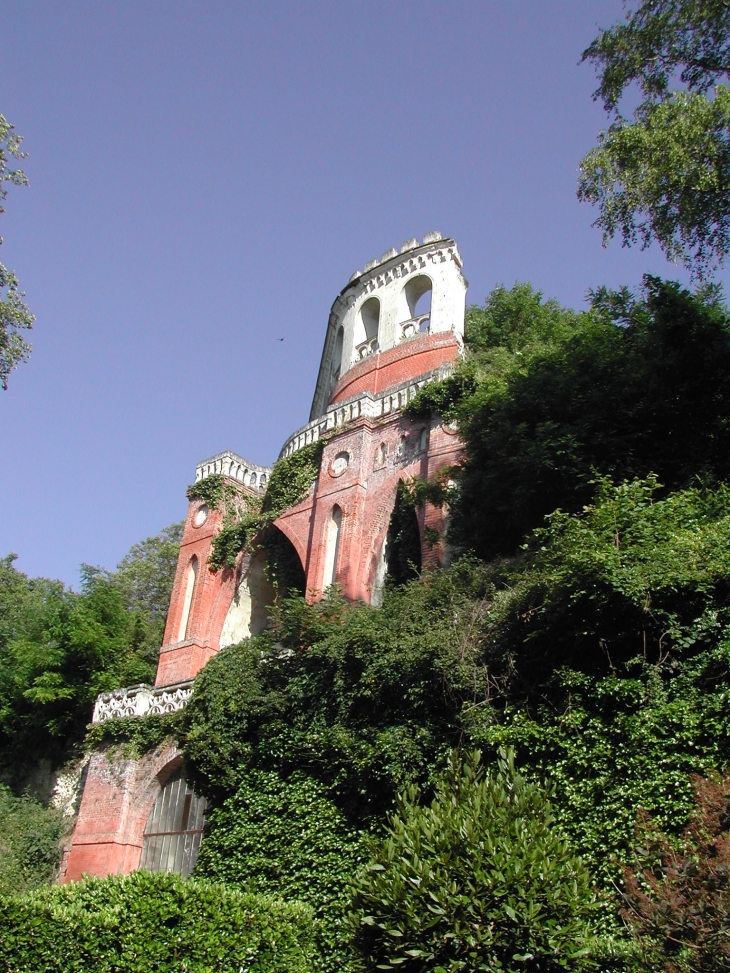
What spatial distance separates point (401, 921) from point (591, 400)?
28.9ft

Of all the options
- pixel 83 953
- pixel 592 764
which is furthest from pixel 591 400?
pixel 83 953

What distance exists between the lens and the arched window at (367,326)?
25016mm

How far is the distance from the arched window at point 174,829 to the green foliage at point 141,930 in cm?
520

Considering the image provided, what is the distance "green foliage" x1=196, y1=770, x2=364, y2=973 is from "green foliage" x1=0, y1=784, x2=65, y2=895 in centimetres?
521

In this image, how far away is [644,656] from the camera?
31.7ft

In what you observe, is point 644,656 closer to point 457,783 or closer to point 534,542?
point 457,783

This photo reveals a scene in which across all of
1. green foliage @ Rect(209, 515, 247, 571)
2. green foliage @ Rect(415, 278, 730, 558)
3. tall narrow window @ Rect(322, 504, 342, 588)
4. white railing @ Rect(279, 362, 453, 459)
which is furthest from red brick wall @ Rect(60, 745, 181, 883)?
white railing @ Rect(279, 362, 453, 459)

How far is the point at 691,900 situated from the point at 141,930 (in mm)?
5315

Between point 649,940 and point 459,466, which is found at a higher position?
point 459,466

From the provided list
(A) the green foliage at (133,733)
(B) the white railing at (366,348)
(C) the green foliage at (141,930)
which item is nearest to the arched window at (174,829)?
(A) the green foliage at (133,733)

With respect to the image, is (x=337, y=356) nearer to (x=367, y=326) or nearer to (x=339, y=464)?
(x=367, y=326)

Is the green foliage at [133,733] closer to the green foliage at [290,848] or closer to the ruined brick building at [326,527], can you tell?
the ruined brick building at [326,527]

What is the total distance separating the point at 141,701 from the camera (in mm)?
16984

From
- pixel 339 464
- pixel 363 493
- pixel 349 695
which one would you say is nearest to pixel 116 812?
pixel 349 695
